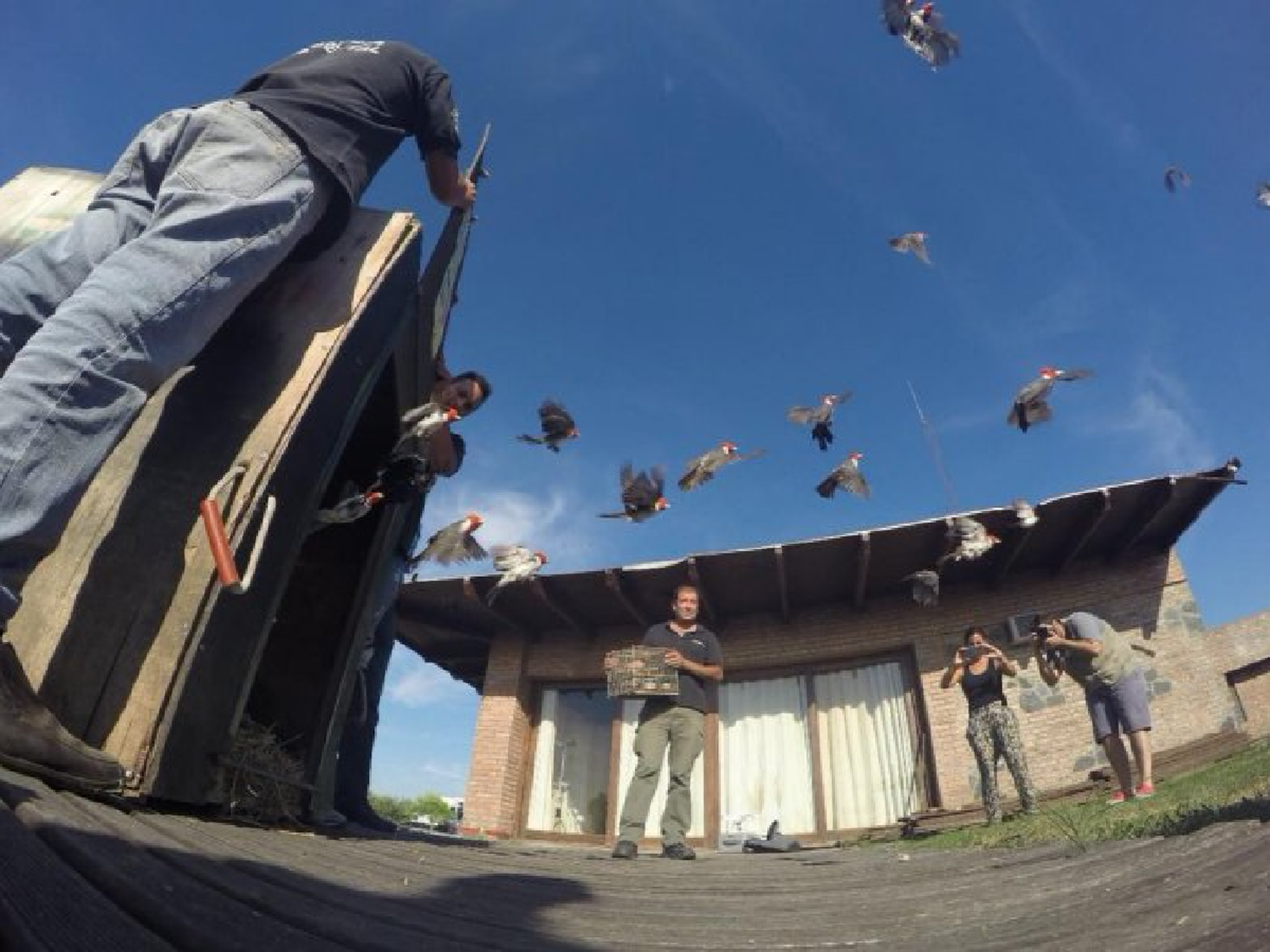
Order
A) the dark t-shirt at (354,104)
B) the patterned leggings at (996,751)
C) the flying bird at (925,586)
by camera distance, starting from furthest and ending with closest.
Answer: the flying bird at (925,586), the patterned leggings at (996,751), the dark t-shirt at (354,104)

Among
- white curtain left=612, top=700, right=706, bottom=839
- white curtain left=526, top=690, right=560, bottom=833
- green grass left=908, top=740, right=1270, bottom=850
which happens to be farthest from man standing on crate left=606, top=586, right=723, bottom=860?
white curtain left=526, top=690, right=560, bottom=833

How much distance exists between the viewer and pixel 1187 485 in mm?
9148

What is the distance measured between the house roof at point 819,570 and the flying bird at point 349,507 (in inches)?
277

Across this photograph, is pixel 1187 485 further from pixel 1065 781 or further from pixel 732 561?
pixel 732 561

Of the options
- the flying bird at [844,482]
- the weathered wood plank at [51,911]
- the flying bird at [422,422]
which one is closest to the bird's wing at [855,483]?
the flying bird at [844,482]

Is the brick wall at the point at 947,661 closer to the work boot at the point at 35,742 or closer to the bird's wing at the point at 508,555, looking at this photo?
the bird's wing at the point at 508,555

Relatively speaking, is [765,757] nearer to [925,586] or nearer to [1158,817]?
[925,586]

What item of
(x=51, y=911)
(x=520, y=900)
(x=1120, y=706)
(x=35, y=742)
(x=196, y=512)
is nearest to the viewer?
(x=51, y=911)

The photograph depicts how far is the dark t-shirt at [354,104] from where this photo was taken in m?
2.40

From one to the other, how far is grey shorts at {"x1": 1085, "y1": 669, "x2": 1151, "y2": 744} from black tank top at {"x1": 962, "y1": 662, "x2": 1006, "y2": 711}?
4.49 ft

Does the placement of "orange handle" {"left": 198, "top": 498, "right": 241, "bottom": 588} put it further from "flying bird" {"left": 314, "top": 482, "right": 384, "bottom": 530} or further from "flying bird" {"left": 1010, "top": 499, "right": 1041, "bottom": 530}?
"flying bird" {"left": 1010, "top": 499, "right": 1041, "bottom": 530}

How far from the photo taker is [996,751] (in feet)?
25.4

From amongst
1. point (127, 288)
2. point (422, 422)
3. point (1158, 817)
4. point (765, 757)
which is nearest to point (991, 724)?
point (765, 757)

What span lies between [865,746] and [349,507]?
949cm
